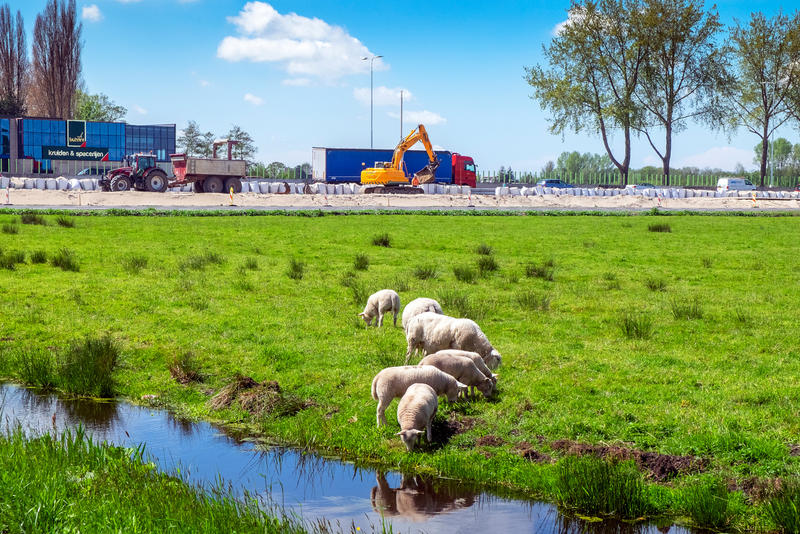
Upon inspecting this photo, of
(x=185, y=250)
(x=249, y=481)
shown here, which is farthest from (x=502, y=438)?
(x=185, y=250)

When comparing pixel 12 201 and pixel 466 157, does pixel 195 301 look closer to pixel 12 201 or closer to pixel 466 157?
pixel 12 201

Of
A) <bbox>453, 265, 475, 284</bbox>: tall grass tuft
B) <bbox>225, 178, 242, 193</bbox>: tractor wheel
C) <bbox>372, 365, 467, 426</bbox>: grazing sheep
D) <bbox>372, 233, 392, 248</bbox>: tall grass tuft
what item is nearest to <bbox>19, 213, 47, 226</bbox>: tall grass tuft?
<bbox>372, 233, 392, 248</bbox>: tall grass tuft

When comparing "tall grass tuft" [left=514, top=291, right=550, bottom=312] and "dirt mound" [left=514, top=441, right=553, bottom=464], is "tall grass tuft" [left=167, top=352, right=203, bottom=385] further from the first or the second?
"tall grass tuft" [left=514, top=291, right=550, bottom=312]

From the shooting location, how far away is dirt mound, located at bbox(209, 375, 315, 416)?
376 inches

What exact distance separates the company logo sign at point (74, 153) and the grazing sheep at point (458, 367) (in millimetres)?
98909

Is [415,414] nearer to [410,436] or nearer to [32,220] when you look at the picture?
[410,436]

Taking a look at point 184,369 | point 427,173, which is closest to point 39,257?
point 184,369

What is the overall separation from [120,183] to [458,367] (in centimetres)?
5212

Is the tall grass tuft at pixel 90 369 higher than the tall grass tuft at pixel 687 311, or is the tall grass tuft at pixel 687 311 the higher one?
the tall grass tuft at pixel 687 311

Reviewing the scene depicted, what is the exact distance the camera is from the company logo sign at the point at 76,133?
98.9m

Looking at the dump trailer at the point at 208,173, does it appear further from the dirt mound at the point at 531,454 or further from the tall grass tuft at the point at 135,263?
the dirt mound at the point at 531,454

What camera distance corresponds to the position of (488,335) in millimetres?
13047

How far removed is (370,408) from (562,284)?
1078cm

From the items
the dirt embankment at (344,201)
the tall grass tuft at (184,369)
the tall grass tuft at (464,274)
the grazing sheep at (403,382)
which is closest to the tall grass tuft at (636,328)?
the grazing sheep at (403,382)
